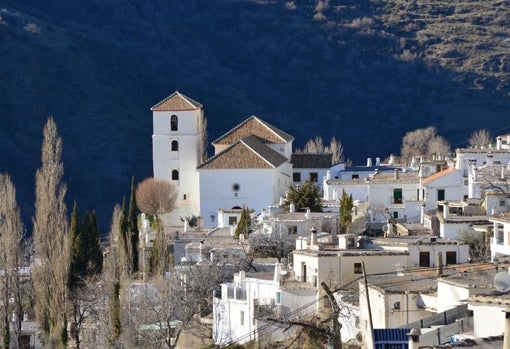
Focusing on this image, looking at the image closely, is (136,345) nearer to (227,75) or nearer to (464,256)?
(464,256)

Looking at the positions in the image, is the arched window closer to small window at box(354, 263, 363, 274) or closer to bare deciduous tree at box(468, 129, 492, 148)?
bare deciduous tree at box(468, 129, 492, 148)

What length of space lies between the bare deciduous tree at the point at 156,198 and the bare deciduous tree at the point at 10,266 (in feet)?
23.2

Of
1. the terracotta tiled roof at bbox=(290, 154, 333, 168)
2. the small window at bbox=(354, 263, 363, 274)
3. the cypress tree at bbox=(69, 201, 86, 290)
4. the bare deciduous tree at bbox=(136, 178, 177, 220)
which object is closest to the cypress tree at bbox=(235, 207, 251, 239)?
the cypress tree at bbox=(69, 201, 86, 290)

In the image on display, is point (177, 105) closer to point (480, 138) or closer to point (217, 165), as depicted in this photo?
point (217, 165)

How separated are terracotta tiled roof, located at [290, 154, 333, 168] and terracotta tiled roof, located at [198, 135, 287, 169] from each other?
1560 millimetres

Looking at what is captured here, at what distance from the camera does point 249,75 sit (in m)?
104

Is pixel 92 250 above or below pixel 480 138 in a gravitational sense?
below

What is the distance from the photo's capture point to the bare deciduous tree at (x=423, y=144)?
71.1m

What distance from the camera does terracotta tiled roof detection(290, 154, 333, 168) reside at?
2156 inches

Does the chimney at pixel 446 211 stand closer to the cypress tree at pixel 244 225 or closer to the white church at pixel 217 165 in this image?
the cypress tree at pixel 244 225

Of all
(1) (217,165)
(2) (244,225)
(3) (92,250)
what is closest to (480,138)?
(1) (217,165)

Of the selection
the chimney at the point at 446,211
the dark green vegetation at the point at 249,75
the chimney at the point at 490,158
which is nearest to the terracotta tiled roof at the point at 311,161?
the chimney at the point at 490,158

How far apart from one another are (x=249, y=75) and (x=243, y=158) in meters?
52.3

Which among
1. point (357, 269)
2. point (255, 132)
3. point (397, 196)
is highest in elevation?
point (255, 132)
